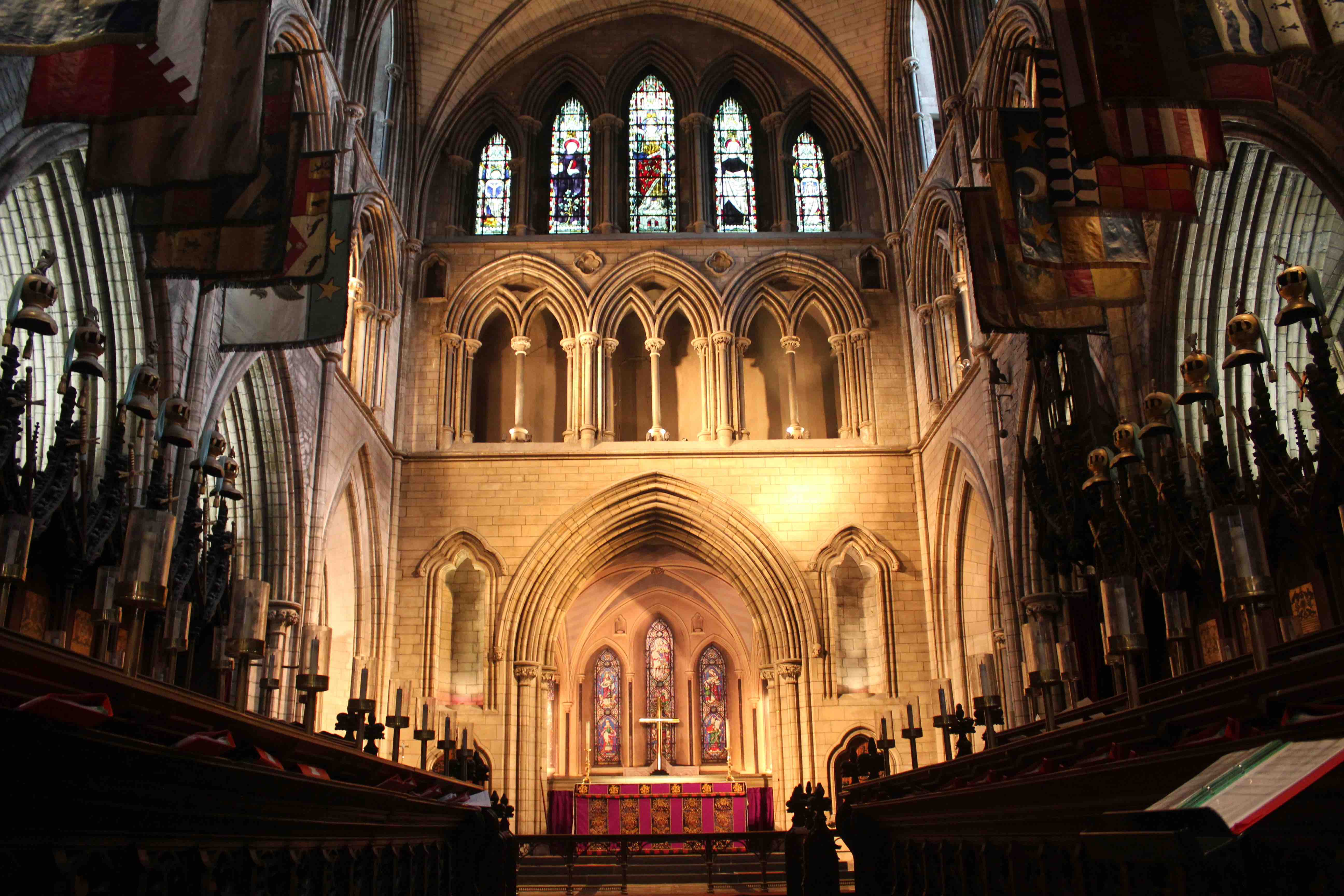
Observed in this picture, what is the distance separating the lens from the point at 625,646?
84.3 ft

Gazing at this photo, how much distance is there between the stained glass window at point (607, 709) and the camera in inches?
974

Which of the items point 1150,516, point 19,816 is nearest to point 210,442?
point 19,816

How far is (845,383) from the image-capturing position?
1794cm

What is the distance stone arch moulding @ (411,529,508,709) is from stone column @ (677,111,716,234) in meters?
6.13

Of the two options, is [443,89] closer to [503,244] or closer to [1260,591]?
[503,244]

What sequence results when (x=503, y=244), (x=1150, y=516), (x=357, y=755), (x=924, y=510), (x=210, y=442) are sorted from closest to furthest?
1. (x=357, y=755)
2. (x=210, y=442)
3. (x=1150, y=516)
4. (x=924, y=510)
5. (x=503, y=244)

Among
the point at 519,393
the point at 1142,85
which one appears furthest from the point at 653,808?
the point at 1142,85

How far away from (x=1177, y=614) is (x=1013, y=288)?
4.03 meters

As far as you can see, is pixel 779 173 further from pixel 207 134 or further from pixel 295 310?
pixel 207 134

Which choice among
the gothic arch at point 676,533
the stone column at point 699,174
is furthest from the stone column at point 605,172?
the gothic arch at point 676,533

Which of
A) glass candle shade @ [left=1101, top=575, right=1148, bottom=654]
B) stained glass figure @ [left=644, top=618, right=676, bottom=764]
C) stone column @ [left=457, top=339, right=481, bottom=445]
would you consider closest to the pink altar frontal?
stone column @ [left=457, top=339, right=481, bottom=445]

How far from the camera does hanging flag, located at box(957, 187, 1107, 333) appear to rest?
30.9 feet

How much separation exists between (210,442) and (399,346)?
10.3 metres

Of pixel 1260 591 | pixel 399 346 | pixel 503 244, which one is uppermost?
pixel 503 244
